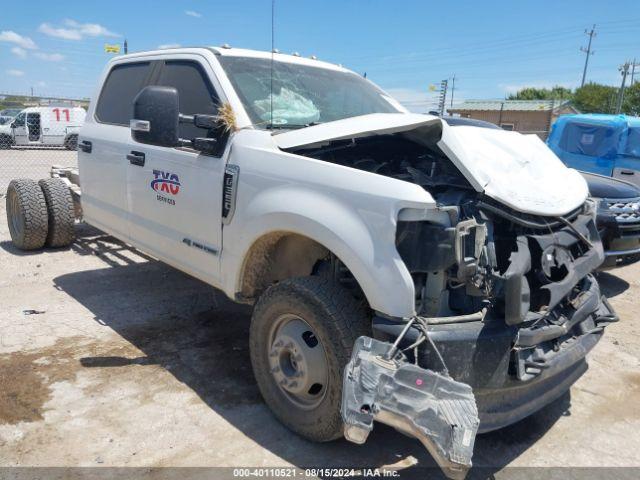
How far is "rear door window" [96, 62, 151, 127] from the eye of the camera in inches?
187

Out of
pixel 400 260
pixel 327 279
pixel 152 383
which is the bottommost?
pixel 152 383

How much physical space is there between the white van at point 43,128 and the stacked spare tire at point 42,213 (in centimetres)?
1758

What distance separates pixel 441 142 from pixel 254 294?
1.56m

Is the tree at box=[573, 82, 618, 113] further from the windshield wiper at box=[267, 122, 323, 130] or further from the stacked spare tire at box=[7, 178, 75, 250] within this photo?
the windshield wiper at box=[267, 122, 323, 130]

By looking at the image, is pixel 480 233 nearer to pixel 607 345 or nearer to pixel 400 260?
pixel 400 260

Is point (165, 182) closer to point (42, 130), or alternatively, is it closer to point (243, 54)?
point (243, 54)

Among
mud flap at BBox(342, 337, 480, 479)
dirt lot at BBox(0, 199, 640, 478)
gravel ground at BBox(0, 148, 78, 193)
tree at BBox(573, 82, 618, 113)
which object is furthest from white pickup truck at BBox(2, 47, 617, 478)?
tree at BBox(573, 82, 618, 113)

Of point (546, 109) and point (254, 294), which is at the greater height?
point (546, 109)

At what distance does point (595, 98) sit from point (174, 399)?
62.3 m

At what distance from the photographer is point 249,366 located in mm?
4012

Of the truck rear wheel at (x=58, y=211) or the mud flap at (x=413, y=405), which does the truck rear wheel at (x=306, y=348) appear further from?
the truck rear wheel at (x=58, y=211)

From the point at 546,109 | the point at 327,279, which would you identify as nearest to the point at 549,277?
the point at 327,279

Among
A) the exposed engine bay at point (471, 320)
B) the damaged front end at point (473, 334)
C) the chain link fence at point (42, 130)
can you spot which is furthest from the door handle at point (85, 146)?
the chain link fence at point (42, 130)

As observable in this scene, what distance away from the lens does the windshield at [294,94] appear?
3.66 metres
